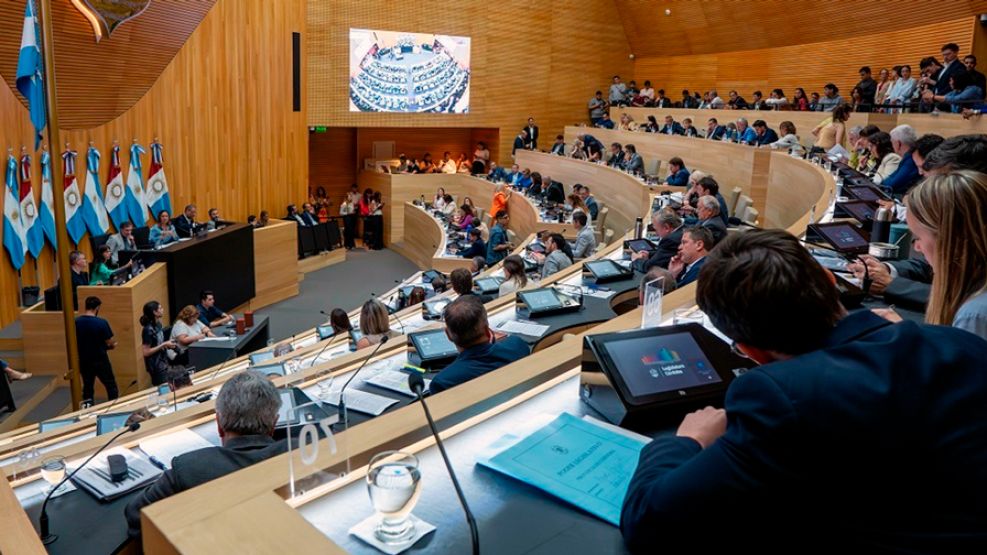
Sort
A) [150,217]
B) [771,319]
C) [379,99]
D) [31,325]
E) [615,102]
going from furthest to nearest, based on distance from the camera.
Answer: [615,102], [379,99], [150,217], [31,325], [771,319]

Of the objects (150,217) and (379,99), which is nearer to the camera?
(150,217)

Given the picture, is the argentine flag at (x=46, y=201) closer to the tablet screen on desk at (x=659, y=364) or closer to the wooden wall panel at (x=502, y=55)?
the wooden wall panel at (x=502, y=55)

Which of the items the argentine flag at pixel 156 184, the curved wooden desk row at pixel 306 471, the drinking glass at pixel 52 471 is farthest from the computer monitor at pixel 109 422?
the argentine flag at pixel 156 184

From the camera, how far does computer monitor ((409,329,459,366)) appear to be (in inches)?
144

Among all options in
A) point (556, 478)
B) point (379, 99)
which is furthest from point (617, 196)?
point (556, 478)

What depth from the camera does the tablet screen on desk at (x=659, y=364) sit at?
1.77 meters

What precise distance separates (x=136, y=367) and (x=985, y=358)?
9.25m

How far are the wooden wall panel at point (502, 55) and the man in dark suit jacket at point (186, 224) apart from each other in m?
5.47

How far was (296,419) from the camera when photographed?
3107 mm

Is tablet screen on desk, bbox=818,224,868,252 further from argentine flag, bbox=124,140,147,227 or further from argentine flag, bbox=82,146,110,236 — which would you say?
argentine flag, bbox=124,140,147,227

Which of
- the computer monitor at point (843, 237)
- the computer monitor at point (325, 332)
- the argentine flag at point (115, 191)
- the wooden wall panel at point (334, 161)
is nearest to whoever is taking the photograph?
the computer monitor at point (843, 237)

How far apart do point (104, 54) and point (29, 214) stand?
2.67 metres

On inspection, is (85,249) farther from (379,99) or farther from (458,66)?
(458,66)

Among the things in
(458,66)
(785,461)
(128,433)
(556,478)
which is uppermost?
(458,66)
